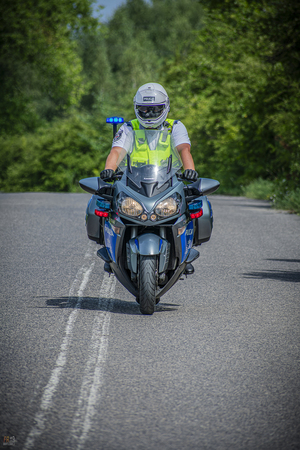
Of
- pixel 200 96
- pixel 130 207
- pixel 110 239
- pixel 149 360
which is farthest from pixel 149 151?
pixel 200 96

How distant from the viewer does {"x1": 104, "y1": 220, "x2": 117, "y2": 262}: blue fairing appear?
6.02 meters

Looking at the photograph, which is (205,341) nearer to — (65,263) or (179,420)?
(179,420)

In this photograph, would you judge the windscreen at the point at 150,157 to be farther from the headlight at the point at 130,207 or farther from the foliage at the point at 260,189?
the foliage at the point at 260,189

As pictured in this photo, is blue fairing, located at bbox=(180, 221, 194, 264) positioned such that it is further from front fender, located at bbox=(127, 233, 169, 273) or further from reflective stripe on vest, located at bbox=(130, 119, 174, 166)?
reflective stripe on vest, located at bbox=(130, 119, 174, 166)

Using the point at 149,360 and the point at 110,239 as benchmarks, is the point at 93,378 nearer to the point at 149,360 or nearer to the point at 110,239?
the point at 149,360

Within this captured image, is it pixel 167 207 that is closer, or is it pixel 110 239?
pixel 167 207

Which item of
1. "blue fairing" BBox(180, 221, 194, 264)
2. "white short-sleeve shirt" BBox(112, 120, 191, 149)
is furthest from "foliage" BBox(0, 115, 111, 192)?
"blue fairing" BBox(180, 221, 194, 264)

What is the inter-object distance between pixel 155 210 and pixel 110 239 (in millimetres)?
610

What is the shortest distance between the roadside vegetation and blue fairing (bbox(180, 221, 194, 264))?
12.5m

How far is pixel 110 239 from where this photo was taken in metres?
6.11

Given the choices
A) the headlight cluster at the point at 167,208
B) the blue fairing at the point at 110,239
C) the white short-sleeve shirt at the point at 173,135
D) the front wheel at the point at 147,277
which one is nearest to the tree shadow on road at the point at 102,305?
the front wheel at the point at 147,277

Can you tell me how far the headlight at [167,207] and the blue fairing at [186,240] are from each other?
0.99 feet

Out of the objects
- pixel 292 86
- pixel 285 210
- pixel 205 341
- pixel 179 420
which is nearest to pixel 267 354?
pixel 205 341

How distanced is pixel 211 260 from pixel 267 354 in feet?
15.8
